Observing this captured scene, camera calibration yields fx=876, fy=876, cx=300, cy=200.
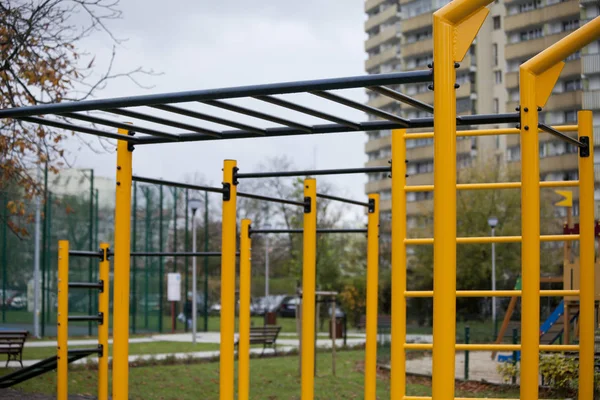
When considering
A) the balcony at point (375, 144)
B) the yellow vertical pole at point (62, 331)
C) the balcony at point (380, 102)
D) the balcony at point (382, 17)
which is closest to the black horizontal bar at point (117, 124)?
the yellow vertical pole at point (62, 331)

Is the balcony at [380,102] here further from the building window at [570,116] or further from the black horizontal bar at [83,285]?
the black horizontal bar at [83,285]

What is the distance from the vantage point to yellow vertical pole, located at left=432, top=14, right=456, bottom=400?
3.07 m

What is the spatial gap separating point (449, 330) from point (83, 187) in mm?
23464

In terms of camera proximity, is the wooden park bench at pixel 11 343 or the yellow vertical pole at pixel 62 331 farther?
the wooden park bench at pixel 11 343

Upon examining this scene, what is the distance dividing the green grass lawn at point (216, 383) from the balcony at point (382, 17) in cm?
5100

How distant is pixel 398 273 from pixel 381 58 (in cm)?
5923

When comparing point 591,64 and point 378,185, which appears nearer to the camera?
point 591,64

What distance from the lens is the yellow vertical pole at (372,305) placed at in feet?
24.6

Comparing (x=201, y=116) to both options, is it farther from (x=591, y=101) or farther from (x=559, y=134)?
(x=591, y=101)

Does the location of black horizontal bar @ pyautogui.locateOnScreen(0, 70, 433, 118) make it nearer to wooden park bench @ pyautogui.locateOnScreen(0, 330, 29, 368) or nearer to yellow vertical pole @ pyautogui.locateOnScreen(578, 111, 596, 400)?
yellow vertical pole @ pyautogui.locateOnScreen(578, 111, 596, 400)

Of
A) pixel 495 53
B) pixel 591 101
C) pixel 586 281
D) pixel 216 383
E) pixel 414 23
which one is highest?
pixel 414 23

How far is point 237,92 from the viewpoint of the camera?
3.69 meters

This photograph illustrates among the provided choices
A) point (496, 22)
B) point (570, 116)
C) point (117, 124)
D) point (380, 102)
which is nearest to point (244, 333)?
point (117, 124)

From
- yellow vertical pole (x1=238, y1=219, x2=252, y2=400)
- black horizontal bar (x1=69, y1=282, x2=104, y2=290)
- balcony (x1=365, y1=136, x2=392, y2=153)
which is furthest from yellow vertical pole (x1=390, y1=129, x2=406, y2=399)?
balcony (x1=365, y1=136, x2=392, y2=153)
